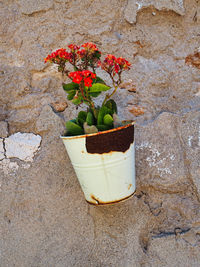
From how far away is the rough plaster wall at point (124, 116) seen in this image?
1.41m

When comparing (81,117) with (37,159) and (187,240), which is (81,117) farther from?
(187,240)

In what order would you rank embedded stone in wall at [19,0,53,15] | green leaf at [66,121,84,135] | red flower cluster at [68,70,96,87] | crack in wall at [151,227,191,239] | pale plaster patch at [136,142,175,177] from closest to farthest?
red flower cluster at [68,70,96,87] < green leaf at [66,121,84,135] < crack in wall at [151,227,191,239] < pale plaster patch at [136,142,175,177] < embedded stone in wall at [19,0,53,15]

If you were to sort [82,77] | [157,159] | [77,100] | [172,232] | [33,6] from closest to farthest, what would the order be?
[82,77], [77,100], [172,232], [157,159], [33,6]

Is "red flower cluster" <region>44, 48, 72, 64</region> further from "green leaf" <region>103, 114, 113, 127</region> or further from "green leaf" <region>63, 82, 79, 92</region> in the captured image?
"green leaf" <region>103, 114, 113, 127</region>

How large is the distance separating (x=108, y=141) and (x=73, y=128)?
18 centimetres

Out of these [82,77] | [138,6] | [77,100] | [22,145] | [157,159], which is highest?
[138,6]

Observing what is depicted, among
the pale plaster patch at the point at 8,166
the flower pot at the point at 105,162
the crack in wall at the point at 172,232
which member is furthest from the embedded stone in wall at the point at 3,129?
the crack in wall at the point at 172,232

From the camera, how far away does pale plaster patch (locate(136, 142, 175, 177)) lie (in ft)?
4.97

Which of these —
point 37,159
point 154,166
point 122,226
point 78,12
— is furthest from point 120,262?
point 78,12

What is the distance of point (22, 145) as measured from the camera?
5.15 feet

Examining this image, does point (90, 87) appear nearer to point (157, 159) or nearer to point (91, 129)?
point (91, 129)

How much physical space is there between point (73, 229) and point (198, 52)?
1.32 m

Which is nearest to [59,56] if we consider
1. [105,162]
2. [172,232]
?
[105,162]

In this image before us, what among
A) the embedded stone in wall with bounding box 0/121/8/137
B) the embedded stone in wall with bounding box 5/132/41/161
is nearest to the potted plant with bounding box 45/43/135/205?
the embedded stone in wall with bounding box 5/132/41/161
